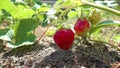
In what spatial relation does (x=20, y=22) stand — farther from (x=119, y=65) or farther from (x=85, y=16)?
(x=119, y=65)

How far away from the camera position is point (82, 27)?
127 centimetres

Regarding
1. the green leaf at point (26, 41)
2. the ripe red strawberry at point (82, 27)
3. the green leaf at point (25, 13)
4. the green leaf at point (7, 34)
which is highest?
the green leaf at point (25, 13)

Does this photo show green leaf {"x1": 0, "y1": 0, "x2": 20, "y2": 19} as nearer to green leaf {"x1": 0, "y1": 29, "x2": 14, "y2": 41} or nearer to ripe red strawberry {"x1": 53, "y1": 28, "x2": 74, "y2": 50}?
green leaf {"x1": 0, "y1": 29, "x2": 14, "y2": 41}

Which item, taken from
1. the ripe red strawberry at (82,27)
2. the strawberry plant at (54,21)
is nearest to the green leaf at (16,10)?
the strawberry plant at (54,21)

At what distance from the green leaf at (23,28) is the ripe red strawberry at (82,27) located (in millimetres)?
178

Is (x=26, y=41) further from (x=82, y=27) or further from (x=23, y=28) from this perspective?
(x=82, y=27)

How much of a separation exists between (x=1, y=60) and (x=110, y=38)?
0.47 metres

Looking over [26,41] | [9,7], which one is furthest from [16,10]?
[26,41]

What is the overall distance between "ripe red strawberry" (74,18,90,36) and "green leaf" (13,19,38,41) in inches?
7.0

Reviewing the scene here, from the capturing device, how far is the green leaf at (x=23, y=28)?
138 cm

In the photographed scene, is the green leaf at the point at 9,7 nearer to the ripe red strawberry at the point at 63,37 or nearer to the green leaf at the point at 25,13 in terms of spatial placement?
the green leaf at the point at 25,13

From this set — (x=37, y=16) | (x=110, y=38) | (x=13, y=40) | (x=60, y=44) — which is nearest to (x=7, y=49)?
(x=13, y=40)

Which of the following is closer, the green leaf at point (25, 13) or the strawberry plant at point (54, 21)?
the strawberry plant at point (54, 21)

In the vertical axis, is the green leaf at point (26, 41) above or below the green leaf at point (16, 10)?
below
